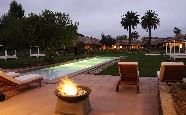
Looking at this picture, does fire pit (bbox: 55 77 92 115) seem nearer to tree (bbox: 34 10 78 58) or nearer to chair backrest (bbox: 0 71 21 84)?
chair backrest (bbox: 0 71 21 84)

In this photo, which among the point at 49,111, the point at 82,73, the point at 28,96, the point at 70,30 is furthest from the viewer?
the point at 70,30

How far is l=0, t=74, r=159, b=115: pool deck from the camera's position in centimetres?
680

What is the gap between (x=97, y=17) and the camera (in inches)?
5172

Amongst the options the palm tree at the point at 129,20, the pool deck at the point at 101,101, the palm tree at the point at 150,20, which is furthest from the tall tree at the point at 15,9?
the pool deck at the point at 101,101

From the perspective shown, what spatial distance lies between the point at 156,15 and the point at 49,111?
2972 inches

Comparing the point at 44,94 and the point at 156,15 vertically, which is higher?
the point at 156,15

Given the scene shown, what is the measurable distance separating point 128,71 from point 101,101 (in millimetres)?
1709

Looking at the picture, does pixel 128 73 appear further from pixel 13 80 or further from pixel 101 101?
pixel 13 80

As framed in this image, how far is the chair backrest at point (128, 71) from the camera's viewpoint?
8.96m

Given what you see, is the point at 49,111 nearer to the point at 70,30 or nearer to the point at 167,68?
the point at 167,68

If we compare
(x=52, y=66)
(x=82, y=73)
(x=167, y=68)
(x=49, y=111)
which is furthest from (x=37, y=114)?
(x=52, y=66)

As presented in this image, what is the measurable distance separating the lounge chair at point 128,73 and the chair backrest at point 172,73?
0.79 metres

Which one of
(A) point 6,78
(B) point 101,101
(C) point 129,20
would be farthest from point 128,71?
(C) point 129,20

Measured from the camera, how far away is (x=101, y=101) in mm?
7809
